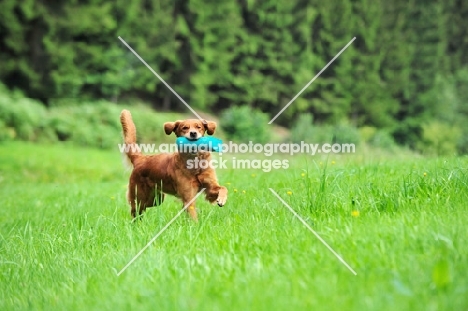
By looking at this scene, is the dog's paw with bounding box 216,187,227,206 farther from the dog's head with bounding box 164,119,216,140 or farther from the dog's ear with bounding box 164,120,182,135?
the dog's ear with bounding box 164,120,182,135

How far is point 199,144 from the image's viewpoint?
488 cm

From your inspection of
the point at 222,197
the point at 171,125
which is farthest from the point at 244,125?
the point at 222,197

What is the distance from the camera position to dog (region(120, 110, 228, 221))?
4.96 metres

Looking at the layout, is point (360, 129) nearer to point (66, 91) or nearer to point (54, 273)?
point (66, 91)

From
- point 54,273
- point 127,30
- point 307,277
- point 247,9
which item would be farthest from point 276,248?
point 247,9

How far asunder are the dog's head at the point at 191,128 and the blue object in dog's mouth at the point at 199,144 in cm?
5

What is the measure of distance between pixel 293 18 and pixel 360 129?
5.01 metres

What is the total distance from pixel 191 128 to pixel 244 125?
14.8 m

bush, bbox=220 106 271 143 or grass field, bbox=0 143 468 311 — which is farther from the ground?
grass field, bbox=0 143 468 311

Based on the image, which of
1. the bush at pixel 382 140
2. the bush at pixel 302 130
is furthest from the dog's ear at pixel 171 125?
the bush at pixel 382 140

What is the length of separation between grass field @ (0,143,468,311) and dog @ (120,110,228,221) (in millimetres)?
214

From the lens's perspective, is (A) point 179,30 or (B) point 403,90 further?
(B) point 403,90

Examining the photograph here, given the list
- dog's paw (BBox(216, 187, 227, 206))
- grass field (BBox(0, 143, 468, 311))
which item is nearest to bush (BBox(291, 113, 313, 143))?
grass field (BBox(0, 143, 468, 311))

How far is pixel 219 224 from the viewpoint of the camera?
4.54 metres
